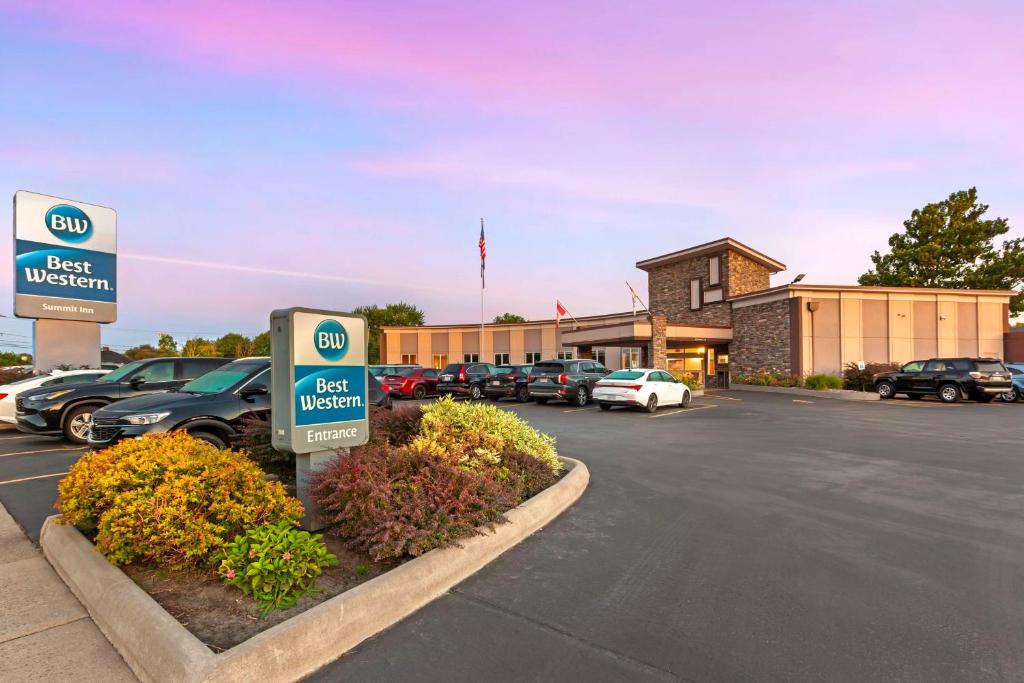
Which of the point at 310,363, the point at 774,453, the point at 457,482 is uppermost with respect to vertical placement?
the point at 310,363

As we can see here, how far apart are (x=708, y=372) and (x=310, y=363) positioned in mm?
34003

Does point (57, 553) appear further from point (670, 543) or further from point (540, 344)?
point (540, 344)

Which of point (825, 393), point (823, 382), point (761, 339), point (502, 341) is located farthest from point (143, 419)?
point (502, 341)

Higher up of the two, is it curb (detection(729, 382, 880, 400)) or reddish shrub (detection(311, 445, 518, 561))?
reddish shrub (detection(311, 445, 518, 561))

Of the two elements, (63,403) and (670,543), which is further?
(63,403)

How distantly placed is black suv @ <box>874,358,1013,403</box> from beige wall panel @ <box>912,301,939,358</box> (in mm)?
8013

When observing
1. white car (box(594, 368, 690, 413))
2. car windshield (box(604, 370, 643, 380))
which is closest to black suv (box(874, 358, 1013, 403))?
white car (box(594, 368, 690, 413))

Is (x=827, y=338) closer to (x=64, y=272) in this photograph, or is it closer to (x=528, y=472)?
(x=528, y=472)

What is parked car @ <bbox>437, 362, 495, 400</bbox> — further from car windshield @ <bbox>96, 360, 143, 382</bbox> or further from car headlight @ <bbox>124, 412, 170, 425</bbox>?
car headlight @ <bbox>124, 412, 170, 425</bbox>

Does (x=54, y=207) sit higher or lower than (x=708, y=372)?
higher

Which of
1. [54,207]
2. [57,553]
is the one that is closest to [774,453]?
[57,553]

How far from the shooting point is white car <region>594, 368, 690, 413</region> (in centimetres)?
1734

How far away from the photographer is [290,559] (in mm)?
3484

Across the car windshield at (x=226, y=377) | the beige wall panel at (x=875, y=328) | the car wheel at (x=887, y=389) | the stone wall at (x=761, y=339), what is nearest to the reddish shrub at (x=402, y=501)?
the car windshield at (x=226, y=377)
